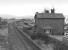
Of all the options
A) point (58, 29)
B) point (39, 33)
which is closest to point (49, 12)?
point (58, 29)

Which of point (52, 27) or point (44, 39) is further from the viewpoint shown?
point (52, 27)

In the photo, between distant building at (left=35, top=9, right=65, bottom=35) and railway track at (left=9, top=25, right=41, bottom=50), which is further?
distant building at (left=35, top=9, right=65, bottom=35)

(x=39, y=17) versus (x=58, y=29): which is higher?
(x=39, y=17)

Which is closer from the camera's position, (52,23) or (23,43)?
(23,43)

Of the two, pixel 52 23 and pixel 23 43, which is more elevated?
pixel 52 23

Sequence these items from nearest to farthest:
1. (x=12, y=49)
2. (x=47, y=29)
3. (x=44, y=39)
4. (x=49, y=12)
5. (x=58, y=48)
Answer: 1. (x=58, y=48)
2. (x=12, y=49)
3. (x=44, y=39)
4. (x=47, y=29)
5. (x=49, y=12)

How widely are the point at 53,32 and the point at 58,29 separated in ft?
5.90

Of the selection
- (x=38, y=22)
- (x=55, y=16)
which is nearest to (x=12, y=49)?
(x=38, y=22)

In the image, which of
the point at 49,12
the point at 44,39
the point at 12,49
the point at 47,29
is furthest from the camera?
the point at 49,12

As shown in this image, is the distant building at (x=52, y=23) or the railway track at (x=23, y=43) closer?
the railway track at (x=23, y=43)

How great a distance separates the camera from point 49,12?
50.0 meters

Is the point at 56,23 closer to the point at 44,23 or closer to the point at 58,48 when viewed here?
the point at 44,23

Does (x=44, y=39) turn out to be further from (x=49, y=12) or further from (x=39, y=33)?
(x=49, y=12)

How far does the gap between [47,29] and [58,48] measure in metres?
24.1
